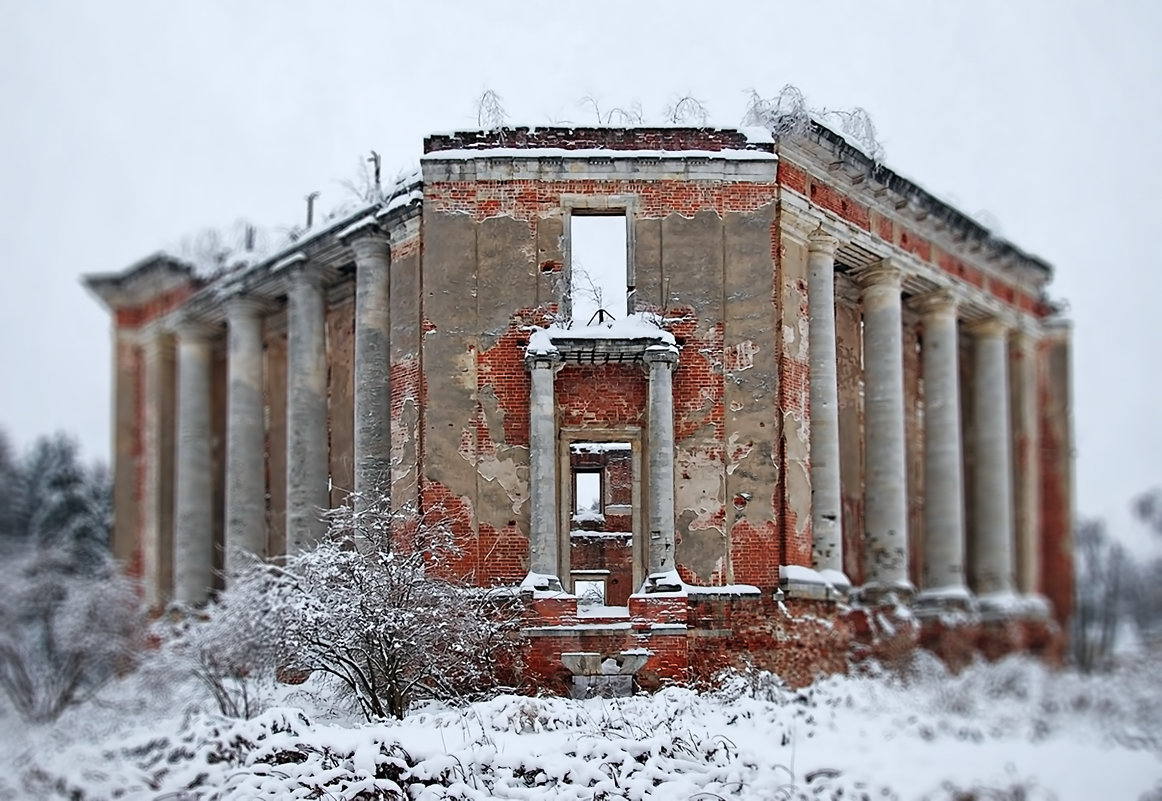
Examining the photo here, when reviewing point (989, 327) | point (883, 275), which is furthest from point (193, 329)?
point (989, 327)

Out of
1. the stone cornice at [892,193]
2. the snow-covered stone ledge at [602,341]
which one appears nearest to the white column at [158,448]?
the snow-covered stone ledge at [602,341]

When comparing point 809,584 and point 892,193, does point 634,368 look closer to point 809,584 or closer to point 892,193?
point 809,584

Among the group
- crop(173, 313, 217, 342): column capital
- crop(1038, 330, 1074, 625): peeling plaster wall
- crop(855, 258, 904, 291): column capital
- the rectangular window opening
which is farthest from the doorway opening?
crop(173, 313, 217, 342): column capital

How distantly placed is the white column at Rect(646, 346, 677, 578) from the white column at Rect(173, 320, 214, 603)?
36.3ft

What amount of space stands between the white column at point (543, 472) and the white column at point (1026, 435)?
1142 centimetres

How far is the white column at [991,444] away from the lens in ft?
77.7

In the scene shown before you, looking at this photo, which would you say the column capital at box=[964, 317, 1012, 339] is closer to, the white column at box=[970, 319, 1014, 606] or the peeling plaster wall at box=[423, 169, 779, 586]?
the white column at box=[970, 319, 1014, 606]

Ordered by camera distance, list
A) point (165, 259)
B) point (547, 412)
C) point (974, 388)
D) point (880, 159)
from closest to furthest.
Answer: point (547, 412) < point (880, 159) < point (974, 388) < point (165, 259)

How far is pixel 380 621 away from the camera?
1446 cm

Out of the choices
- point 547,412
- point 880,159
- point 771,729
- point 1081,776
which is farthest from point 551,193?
point 1081,776

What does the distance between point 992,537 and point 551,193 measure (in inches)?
441

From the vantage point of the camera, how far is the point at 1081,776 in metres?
A: 8.70

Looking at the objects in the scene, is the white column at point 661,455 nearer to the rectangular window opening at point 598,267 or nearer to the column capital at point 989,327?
the rectangular window opening at point 598,267

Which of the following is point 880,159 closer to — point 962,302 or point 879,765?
point 962,302
